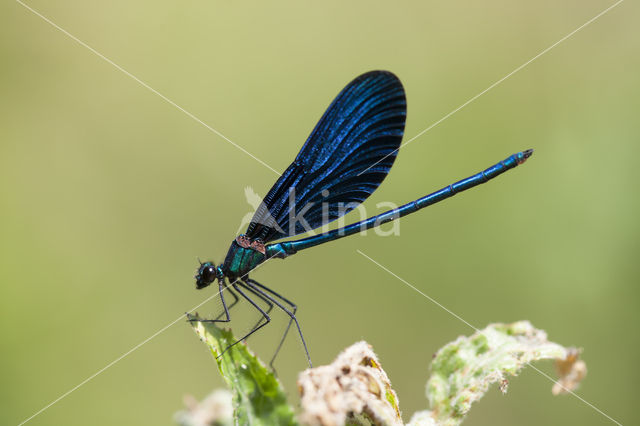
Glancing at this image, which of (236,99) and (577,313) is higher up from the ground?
(236,99)

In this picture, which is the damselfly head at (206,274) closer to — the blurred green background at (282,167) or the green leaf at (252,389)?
the green leaf at (252,389)

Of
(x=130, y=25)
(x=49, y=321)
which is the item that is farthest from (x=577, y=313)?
(x=130, y=25)

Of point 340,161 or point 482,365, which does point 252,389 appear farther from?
point 340,161

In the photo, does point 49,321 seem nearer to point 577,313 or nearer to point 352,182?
point 352,182

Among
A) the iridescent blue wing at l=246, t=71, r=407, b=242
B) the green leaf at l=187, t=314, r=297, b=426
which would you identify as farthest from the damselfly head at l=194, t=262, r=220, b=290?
the green leaf at l=187, t=314, r=297, b=426

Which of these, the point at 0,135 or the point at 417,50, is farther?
the point at 417,50

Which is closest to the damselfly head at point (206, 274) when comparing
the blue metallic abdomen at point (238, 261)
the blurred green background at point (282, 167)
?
the blue metallic abdomen at point (238, 261)

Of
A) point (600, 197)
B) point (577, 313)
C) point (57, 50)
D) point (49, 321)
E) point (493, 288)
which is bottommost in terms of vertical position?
point (577, 313)
